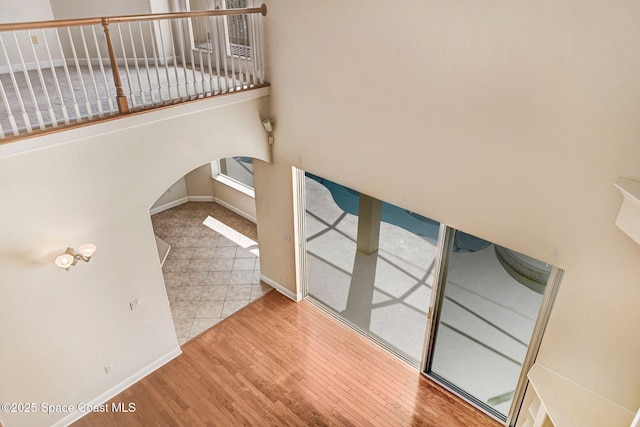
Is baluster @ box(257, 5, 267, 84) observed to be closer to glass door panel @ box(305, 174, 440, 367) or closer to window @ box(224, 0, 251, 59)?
window @ box(224, 0, 251, 59)

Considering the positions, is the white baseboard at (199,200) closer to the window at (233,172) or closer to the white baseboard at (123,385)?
the window at (233,172)

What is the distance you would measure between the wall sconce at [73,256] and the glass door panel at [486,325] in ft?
12.8

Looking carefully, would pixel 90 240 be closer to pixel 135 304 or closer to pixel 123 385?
pixel 135 304

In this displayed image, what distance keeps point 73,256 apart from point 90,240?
0.31 metres

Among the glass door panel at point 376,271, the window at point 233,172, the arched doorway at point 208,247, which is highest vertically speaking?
the window at point 233,172

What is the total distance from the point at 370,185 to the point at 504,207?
158 cm

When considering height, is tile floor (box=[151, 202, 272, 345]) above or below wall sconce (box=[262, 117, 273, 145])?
below

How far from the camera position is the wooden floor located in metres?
5.02

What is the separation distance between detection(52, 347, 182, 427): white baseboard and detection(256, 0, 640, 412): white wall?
3645 mm

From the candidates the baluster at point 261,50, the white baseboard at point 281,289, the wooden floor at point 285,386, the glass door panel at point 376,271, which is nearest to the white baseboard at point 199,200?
the glass door panel at point 376,271

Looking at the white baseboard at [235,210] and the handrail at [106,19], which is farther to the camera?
the white baseboard at [235,210]

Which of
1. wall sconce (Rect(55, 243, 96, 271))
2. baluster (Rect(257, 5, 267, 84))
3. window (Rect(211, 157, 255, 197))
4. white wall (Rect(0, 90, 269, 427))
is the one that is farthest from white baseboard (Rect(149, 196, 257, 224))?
wall sconce (Rect(55, 243, 96, 271))

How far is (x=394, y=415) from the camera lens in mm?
5062

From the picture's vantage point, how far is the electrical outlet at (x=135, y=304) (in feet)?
16.7
